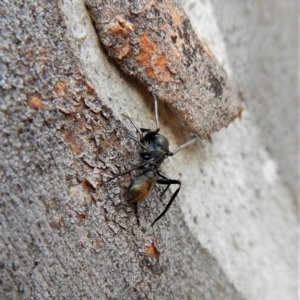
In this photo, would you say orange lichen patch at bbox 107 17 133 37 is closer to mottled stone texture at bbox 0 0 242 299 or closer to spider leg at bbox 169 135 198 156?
mottled stone texture at bbox 0 0 242 299

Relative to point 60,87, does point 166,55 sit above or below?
above

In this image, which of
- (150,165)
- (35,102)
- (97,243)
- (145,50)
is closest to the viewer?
(35,102)

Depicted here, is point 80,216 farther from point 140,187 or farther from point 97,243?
point 140,187

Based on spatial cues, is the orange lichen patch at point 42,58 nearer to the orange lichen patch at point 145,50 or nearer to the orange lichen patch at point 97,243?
the orange lichen patch at point 145,50

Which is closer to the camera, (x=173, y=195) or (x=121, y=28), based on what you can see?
(x=121, y=28)

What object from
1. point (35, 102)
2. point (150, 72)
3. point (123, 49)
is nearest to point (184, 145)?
point (150, 72)

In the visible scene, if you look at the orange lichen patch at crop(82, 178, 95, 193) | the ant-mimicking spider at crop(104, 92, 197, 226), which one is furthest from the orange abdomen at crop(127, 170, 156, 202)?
the orange lichen patch at crop(82, 178, 95, 193)

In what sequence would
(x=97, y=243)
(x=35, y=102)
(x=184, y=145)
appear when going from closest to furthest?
1. (x=35, y=102)
2. (x=97, y=243)
3. (x=184, y=145)

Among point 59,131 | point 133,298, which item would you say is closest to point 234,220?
point 133,298
